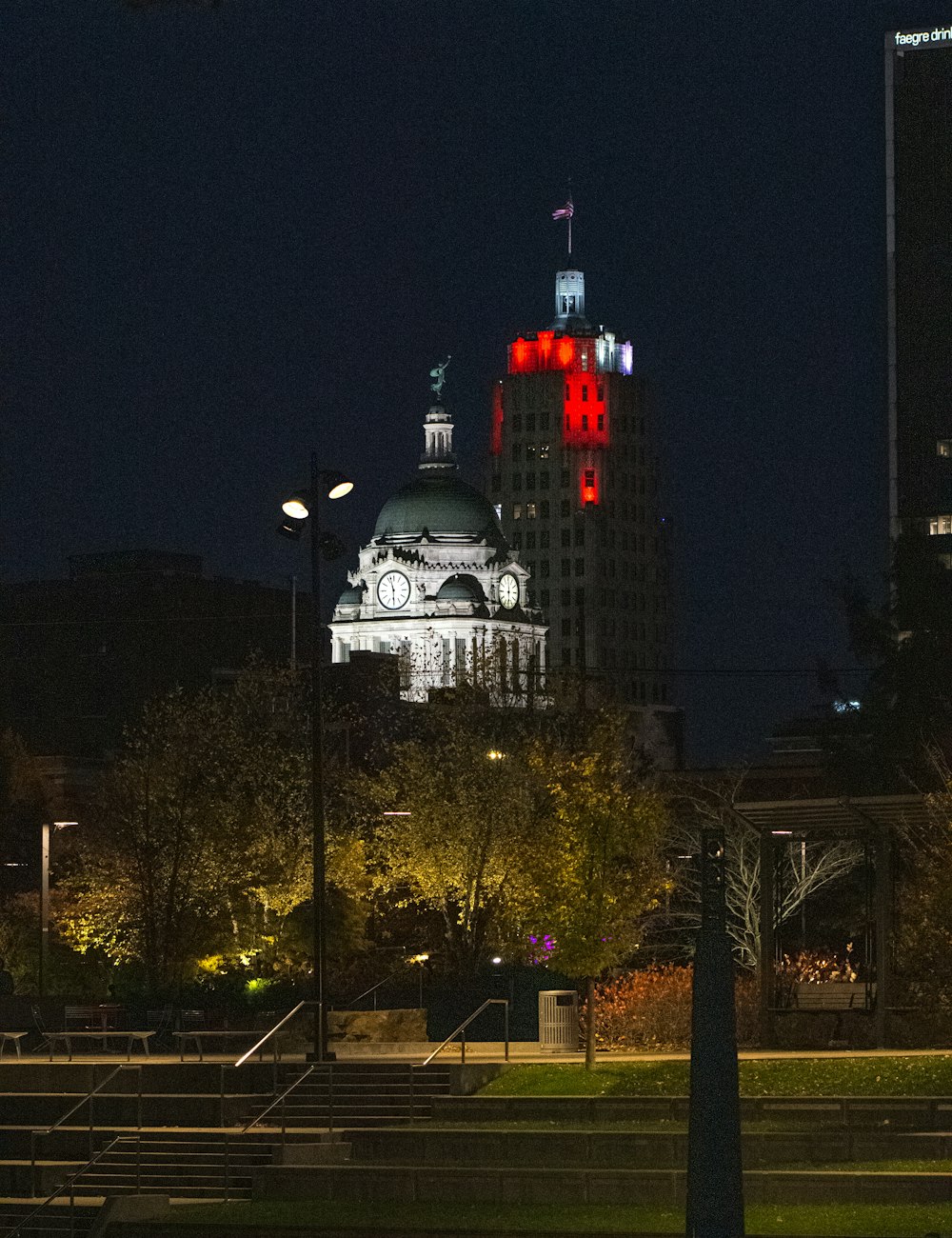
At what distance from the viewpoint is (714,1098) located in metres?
20.9

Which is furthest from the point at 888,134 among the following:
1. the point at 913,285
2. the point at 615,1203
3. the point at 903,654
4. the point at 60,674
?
the point at 615,1203

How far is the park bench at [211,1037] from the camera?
43.3 meters

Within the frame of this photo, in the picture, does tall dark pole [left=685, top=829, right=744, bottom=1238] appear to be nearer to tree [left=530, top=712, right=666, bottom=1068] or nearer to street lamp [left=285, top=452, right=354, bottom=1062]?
street lamp [left=285, top=452, right=354, bottom=1062]

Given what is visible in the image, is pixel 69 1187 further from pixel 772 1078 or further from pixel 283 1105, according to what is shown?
pixel 772 1078

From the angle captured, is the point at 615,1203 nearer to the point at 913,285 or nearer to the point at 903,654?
Result: the point at 903,654

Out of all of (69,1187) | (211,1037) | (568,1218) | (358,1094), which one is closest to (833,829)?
(358,1094)

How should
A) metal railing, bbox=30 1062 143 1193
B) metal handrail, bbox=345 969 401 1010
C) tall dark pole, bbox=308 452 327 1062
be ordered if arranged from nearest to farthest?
1. metal railing, bbox=30 1062 143 1193
2. tall dark pole, bbox=308 452 327 1062
3. metal handrail, bbox=345 969 401 1010

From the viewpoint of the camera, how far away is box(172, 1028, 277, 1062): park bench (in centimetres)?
4331

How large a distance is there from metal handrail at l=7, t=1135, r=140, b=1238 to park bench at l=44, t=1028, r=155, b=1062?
7.46 m

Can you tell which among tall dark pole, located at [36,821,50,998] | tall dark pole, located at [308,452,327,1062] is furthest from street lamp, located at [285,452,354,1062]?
tall dark pole, located at [36,821,50,998]

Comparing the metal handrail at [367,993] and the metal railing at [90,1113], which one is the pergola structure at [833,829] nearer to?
the metal railing at [90,1113]

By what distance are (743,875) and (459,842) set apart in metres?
7.11

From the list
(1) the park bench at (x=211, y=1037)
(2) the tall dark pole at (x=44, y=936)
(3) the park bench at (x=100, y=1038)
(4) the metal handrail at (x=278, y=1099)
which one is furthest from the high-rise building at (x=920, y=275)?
(4) the metal handrail at (x=278, y=1099)

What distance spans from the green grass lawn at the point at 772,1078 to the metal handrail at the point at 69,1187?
5503 millimetres
